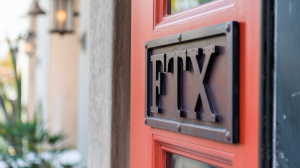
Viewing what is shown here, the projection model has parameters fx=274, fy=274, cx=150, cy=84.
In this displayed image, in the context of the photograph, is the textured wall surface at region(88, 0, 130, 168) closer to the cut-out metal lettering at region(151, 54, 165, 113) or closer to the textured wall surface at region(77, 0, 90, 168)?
the cut-out metal lettering at region(151, 54, 165, 113)

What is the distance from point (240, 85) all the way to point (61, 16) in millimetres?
2911

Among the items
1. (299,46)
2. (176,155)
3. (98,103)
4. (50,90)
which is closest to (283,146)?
(299,46)

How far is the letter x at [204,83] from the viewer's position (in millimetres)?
482

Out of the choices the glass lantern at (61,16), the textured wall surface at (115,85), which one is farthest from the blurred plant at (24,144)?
the textured wall surface at (115,85)

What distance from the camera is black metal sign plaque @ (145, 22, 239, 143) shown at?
449 millimetres

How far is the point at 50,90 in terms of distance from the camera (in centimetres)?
575

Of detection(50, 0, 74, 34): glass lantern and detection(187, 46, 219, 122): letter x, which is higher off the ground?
detection(50, 0, 74, 34): glass lantern

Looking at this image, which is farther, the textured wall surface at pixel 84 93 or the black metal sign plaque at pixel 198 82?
the textured wall surface at pixel 84 93

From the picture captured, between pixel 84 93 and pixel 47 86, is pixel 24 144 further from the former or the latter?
pixel 47 86

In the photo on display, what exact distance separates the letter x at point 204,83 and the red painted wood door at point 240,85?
48mm

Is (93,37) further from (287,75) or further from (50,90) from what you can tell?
(50,90)


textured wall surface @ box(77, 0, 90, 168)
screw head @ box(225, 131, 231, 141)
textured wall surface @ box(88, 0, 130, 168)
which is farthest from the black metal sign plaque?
textured wall surface @ box(77, 0, 90, 168)

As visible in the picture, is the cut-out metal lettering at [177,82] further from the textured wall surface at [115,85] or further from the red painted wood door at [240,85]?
the textured wall surface at [115,85]

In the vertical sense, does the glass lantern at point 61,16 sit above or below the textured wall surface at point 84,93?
above
